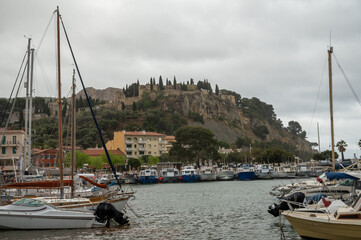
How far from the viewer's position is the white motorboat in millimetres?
27922

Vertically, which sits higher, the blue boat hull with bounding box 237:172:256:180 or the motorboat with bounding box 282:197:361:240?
the motorboat with bounding box 282:197:361:240

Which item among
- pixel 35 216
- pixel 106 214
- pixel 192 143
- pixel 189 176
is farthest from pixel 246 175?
pixel 35 216

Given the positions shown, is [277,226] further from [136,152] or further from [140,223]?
[136,152]

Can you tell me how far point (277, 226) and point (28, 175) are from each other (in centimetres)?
3040

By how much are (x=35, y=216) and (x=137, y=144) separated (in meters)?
137

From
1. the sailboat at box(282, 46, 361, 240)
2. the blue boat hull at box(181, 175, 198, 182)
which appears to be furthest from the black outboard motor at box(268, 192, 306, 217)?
the blue boat hull at box(181, 175, 198, 182)

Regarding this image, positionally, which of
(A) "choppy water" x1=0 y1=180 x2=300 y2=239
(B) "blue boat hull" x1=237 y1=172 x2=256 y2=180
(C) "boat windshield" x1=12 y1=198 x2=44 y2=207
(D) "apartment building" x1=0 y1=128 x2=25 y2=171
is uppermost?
(D) "apartment building" x1=0 y1=128 x2=25 y2=171

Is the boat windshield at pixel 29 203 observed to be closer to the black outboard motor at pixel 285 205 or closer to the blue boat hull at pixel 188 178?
the black outboard motor at pixel 285 205

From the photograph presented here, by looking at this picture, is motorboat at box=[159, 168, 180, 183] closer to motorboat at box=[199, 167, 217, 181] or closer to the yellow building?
motorboat at box=[199, 167, 217, 181]

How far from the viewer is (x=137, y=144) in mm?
164250

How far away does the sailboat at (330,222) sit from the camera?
20531 millimetres

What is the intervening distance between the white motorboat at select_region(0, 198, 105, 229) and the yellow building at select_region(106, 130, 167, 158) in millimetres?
128810

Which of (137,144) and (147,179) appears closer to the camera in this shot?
(147,179)

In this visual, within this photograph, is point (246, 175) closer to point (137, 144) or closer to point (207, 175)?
point (207, 175)
